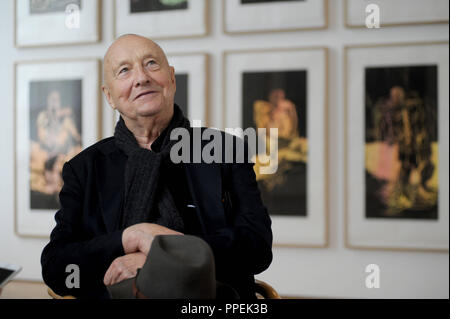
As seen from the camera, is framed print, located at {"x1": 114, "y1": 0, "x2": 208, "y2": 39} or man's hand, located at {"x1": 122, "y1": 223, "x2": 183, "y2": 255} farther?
framed print, located at {"x1": 114, "y1": 0, "x2": 208, "y2": 39}

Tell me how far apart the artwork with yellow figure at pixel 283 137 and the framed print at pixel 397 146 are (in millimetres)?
285

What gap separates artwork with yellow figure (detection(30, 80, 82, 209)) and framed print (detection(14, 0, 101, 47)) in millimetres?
306

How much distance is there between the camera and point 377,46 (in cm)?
256

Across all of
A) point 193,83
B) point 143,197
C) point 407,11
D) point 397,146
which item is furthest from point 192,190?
point 407,11

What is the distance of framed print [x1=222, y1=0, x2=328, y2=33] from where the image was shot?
2596mm

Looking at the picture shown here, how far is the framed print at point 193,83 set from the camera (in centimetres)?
273

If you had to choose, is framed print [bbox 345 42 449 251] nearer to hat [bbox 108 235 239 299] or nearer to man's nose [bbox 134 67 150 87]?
man's nose [bbox 134 67 150 87]

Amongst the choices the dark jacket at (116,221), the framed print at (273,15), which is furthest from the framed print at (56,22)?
the dark jacket at (116,221)

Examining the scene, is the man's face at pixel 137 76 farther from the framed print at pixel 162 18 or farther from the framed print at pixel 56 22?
the framed print at pixel 56 22

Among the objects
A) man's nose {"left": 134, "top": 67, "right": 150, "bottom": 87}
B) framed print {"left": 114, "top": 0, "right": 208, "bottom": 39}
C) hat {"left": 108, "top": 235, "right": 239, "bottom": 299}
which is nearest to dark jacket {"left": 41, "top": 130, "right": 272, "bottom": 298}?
hat {"left": 108, "top": 235, "right": 239, "bottom": 299}

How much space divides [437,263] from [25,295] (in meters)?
2.55

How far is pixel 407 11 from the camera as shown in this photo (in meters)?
2.51

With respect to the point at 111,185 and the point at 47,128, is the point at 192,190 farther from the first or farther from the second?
the point at 47,128

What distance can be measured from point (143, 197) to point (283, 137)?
1580 millimetres
